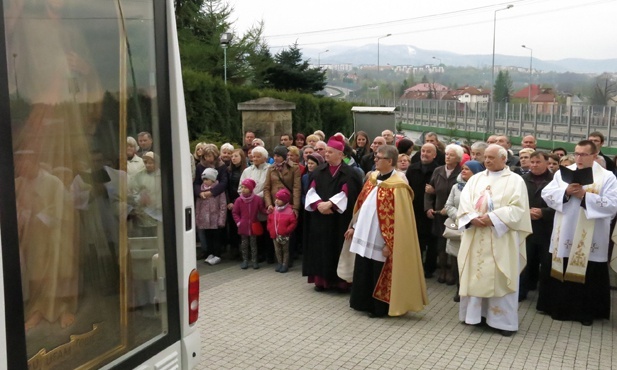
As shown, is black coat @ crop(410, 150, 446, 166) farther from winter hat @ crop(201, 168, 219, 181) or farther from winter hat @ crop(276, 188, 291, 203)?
winter hat @ crop(201, 168, 219, 181)

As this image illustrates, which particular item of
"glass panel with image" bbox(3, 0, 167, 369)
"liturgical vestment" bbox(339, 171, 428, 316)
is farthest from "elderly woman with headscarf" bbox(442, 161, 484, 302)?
"glass panel with image" bbox(3, 0, 167, 369)

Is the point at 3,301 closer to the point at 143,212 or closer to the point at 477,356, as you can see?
the point at 143,212

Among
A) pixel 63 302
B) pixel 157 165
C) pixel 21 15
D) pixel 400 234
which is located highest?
pixel 21 15

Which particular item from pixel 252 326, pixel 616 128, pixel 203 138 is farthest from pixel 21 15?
pixel 616 128

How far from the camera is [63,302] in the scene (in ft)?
9.80

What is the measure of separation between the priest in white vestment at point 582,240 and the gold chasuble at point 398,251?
4.86ft

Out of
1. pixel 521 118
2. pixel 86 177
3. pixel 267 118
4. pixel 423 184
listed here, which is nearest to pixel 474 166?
pixel 423 184

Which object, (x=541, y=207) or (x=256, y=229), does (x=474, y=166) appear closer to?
(x=541, y=207)

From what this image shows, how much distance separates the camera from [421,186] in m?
9.16

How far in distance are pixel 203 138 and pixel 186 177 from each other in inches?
548

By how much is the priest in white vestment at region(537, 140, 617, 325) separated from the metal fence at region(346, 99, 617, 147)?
19193mm

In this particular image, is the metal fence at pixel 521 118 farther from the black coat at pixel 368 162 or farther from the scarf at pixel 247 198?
the scarf at pixel 247 198

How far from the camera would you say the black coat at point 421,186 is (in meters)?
9.16

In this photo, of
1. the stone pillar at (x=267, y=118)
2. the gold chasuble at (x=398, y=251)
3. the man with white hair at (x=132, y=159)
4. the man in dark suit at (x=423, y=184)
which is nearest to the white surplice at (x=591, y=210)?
the gold chasuble at (x=398, y=251)
